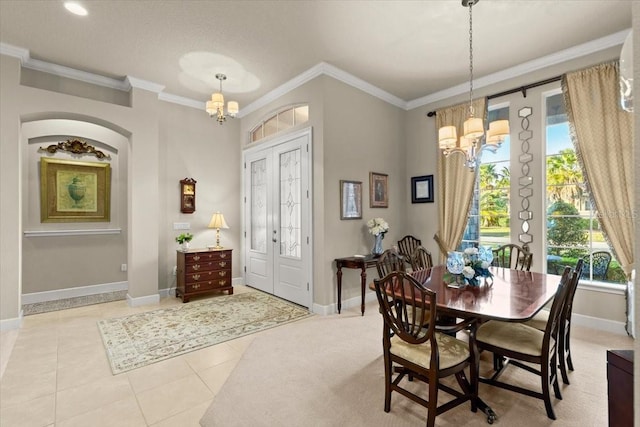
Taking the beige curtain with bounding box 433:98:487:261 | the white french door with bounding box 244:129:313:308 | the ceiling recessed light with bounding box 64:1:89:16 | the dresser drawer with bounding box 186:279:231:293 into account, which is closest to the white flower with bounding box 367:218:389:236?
the white french door with bounding box 244:129:313:308

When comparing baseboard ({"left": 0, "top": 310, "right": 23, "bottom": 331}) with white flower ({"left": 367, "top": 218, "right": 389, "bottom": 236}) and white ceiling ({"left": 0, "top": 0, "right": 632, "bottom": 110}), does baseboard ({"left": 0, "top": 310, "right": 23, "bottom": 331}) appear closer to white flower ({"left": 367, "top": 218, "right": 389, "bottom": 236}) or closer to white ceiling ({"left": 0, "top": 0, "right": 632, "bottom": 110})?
white ceiling ({"left": 0, "top": 0, "right": 632, "bottom": 110})

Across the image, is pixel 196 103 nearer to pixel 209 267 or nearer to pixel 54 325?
pixel 209 267

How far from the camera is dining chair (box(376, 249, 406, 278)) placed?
279 centimetres

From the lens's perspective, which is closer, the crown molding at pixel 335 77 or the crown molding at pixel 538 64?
the crown molding at pixel 538 64

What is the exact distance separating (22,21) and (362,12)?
345 cm

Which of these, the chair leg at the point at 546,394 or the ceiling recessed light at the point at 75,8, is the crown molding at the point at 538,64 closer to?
the chair leg at the point at 546,394

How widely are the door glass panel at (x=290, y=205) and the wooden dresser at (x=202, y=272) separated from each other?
41.1 inches

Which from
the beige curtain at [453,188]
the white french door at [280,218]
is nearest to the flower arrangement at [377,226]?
the white french door at [280,218]

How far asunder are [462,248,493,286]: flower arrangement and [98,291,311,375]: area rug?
7.48 feet

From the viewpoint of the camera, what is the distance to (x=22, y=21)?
3.10m

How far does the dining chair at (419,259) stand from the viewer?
334cm

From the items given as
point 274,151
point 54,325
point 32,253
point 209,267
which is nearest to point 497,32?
point 274,151

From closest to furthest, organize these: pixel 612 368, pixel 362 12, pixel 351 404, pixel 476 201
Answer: pixel 612 368 < pixel 351 404 < pixel 362 12 < pixel 476 201

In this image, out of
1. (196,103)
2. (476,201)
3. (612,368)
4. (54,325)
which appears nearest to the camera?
(612,368)
